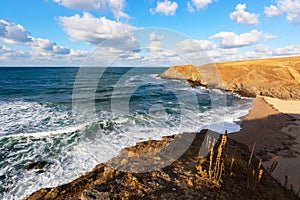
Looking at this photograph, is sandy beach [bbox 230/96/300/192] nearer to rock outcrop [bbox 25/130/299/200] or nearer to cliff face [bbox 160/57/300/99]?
rock outcrop [bbox 25/130/299/200]

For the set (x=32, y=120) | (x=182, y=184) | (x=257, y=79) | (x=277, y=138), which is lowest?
(x=277, y=138)

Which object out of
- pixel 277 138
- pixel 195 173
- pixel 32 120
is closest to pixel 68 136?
pixel 32 120

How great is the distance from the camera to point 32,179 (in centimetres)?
767

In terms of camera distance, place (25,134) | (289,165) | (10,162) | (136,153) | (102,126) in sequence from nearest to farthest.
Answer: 1. (136,153)
2. (289,165)
3. (10,162)
4. (25,134)
5. (102,126)

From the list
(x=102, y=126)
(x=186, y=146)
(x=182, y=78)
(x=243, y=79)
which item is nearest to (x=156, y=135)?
(x=102, y=126)

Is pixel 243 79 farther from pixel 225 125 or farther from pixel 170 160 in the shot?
pixel 170 160

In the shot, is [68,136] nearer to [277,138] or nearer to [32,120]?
[32,120]

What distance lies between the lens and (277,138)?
11.9m

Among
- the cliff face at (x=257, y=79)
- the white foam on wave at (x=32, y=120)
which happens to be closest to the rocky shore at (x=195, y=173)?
the white foam on wave at (x=32, y=120)

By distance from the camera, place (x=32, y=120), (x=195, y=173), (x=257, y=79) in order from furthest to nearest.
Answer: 1. (x=257, y=79)
2. (x=32, y=120)
3. (x=195, y=173)

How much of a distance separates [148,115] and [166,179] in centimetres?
1391

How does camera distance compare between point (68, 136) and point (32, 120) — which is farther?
point (32, 120)

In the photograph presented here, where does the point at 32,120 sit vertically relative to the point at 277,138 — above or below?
above

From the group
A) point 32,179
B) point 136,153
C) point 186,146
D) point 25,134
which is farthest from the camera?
point 25,134
